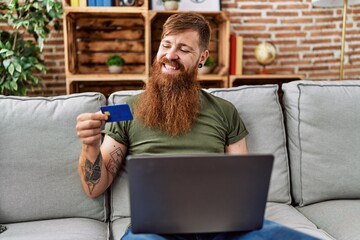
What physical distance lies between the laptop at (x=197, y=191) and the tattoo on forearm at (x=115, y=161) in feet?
1.90

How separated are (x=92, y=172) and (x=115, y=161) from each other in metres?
0.13

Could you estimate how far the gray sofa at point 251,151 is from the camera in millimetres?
1526

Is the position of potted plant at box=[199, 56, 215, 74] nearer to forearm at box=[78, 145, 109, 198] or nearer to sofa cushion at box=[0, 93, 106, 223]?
sofa cushion at box=[0, 93, 106, 223]

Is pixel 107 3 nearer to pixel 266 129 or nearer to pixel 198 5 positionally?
pixel 198 5

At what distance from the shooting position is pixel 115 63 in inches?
109

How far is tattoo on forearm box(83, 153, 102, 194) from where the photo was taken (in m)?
1.37

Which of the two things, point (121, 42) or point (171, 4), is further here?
point (121, 42)

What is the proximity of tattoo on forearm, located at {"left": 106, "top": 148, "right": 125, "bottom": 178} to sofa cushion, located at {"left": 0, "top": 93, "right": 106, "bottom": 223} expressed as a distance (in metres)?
0.16

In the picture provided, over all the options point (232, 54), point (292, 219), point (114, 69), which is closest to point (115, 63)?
point (114, 69)

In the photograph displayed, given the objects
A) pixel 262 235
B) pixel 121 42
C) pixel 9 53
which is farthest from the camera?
pixel 121 42

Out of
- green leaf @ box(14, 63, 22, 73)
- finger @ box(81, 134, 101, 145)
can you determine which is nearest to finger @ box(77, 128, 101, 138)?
finger @ box(81, 134, 101, 145)

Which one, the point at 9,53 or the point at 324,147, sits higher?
the point at 9,53

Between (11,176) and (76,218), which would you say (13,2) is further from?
(76,218)

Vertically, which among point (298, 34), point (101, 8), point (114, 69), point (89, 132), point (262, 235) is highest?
point (101, 8)
